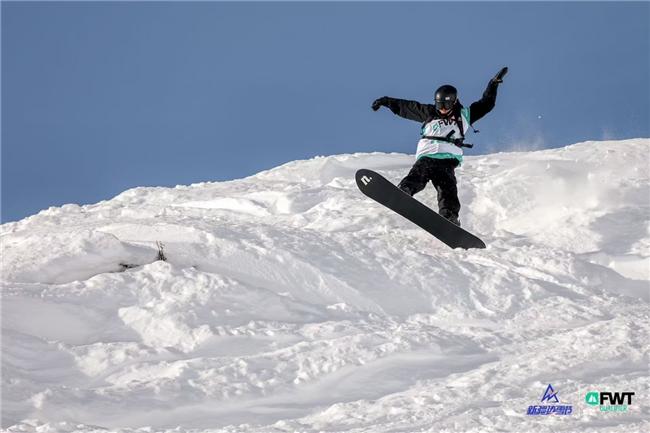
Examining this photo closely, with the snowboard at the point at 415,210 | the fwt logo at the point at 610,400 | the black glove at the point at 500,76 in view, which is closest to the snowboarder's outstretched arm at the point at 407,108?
the black glove at the point at 500,76

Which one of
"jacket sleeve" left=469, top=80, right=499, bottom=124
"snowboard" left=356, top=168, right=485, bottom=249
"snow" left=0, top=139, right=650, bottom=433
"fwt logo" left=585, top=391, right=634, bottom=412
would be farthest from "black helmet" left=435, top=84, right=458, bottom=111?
"fwt logo" left=585, top=391, right=634, bottom=412

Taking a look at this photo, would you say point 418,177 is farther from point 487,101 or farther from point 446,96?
point 487,101

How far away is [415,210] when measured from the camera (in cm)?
941

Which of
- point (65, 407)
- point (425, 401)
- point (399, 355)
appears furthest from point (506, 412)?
point (65, 407)

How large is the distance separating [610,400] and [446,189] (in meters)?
5.04

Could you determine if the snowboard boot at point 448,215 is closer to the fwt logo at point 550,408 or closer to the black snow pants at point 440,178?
the black snow pants at point 440,178

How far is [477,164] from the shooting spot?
1441cm

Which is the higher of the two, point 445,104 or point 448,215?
point 445,104

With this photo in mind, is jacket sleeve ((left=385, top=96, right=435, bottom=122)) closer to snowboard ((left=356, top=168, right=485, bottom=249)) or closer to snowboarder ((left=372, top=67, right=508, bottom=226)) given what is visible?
snowboarder ((left=372, top=67, right=508, bottom=226))

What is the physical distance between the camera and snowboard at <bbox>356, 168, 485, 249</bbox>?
30.6ft

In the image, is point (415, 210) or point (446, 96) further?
point (446, 96)

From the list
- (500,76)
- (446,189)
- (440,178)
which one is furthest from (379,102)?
(500,76)

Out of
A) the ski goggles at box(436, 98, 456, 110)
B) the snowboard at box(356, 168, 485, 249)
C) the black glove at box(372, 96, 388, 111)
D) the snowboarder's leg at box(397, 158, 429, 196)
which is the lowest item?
the snowboard at box(356, 168, 485, 249)

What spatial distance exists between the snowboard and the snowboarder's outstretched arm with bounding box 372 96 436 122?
1029 millimetres
